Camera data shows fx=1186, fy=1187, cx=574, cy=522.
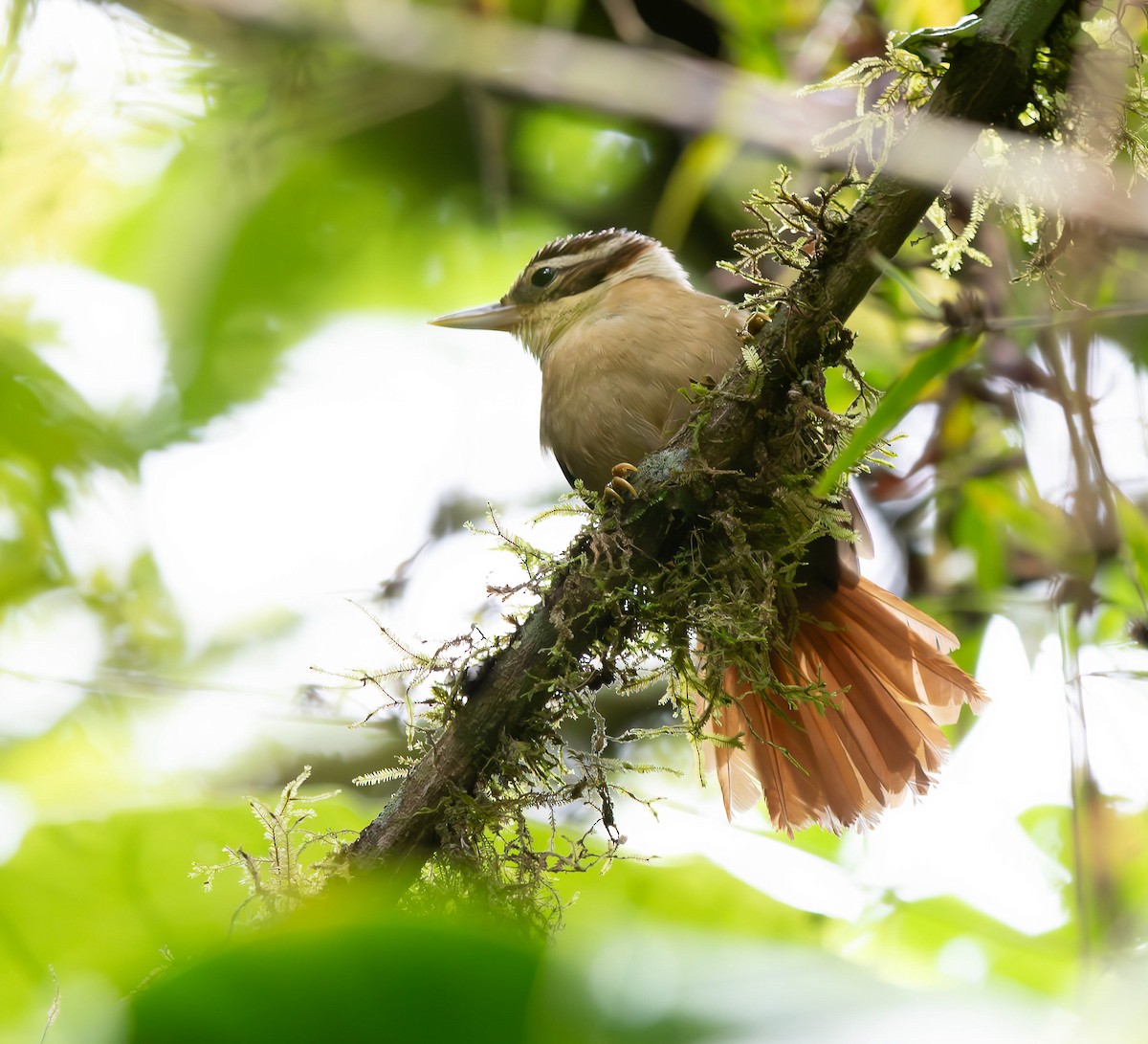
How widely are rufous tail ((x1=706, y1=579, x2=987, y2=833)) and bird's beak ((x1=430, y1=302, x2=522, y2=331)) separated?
1601 mm

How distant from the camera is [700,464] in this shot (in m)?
2.10

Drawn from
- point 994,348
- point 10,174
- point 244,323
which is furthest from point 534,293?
point 10,174

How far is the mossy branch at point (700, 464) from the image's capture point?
182cm

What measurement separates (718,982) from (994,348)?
11.0 ft

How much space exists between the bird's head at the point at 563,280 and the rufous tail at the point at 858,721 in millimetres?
1370

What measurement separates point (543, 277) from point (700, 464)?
1.91m

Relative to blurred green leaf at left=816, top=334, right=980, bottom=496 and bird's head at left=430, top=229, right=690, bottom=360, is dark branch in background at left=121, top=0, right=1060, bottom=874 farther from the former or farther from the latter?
bird's head at left=430, top=229, right=690, bottom=360

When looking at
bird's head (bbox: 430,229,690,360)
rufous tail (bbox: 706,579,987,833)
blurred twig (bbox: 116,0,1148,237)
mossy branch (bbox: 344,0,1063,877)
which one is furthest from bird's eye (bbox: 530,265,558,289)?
mossy branch (bbox: 344,0,1063,877)

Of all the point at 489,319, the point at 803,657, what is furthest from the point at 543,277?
the point at 803,657

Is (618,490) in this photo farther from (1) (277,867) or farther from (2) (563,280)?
(2) (563,280)

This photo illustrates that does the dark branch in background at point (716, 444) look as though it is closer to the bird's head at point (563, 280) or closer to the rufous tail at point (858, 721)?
the rufous tail at point (858, 721)

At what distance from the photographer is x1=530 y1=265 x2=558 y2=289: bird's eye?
151 inches

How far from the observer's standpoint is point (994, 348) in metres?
3.71

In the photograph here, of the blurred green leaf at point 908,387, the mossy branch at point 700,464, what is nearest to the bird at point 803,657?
the mossy branch at point 700,464
